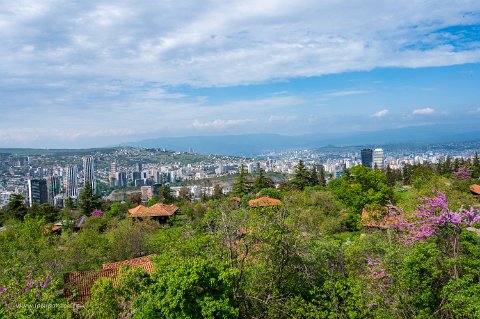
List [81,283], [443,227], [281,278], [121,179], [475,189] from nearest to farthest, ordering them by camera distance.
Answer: [281,278], [443,227], [81,283], [475,189], [121,179]

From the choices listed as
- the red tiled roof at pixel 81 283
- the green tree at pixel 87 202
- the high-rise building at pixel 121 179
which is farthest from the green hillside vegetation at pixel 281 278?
the high-rise building at pixel 121 179

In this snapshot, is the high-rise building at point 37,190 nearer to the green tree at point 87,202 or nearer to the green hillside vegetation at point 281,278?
the green tree at point 87,202

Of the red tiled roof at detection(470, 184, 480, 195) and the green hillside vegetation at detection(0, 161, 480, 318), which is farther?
the red tiled roof at detection(470, 184, 480, 195)

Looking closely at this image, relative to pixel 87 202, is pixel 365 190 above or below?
above

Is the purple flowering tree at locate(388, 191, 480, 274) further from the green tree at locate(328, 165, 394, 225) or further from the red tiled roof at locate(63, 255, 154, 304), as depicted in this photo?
the green tree at locate(328, 165, 394, 225)

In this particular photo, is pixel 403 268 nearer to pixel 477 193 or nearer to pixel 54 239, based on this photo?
pixel 54 239

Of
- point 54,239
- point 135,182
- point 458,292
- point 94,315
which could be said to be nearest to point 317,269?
point 458,292

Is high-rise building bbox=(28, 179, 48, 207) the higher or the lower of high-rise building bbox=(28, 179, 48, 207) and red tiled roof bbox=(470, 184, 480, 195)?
the lower

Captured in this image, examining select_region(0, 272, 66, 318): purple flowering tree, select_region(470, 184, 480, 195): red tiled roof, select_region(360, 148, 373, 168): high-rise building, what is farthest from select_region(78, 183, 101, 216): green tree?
select_region(360, 148, 373, 168): high-rise building

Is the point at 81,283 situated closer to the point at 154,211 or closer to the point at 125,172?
the point at 154,211

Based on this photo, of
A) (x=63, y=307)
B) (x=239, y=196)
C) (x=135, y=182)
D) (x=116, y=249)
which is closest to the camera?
(x=63, y=307)

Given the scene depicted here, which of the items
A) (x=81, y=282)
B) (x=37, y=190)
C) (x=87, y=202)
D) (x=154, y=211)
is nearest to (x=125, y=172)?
(x=37, y=190)
